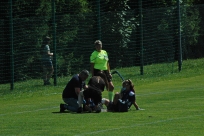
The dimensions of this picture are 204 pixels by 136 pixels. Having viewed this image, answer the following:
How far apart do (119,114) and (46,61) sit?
934 centimetres

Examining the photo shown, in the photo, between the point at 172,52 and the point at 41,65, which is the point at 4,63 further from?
the point at 172,52

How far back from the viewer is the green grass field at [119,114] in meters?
15.3

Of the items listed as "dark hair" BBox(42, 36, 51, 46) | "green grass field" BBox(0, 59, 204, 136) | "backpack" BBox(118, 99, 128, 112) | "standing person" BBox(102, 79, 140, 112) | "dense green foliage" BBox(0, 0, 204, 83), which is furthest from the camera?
"dark hair" BBox(42, 36, 51, 46)

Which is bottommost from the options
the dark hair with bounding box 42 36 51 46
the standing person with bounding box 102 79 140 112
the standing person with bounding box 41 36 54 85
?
the standing person with bounding box 102 79 140 112

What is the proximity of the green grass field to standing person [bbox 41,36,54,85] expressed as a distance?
0.35 metres

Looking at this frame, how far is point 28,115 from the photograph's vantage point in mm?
18953

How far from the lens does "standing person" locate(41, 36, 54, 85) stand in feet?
88.7

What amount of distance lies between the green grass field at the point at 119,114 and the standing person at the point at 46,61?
346 millimetres

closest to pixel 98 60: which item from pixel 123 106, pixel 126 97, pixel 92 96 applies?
pixel 92 96

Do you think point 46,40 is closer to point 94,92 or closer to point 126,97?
point 94,92

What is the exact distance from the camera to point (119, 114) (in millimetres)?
18453

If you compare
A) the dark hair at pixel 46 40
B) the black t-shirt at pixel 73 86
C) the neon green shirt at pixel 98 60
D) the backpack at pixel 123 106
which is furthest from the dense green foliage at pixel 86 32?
the backpack at pixel 123 106

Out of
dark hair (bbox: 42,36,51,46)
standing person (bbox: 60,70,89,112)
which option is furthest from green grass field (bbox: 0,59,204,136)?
dark hair (bbox: 42,36,51,46)

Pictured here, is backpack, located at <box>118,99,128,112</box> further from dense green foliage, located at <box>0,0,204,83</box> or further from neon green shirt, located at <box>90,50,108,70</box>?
dense green foliage, located at <box>0,0,204,83</box>
